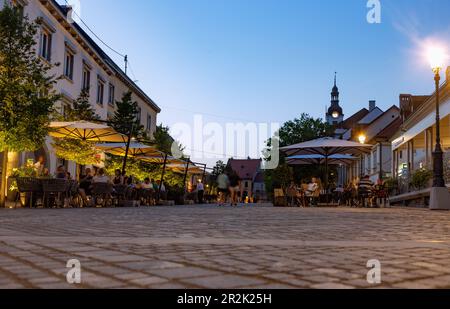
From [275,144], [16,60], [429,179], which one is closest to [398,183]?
[429,179]

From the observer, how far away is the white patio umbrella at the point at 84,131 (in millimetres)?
15492

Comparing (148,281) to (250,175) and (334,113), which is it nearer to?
(334,113)

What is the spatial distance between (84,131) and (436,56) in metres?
Answer: 11.6

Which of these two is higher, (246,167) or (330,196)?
(246,167)

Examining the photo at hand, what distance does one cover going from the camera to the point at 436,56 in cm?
1623

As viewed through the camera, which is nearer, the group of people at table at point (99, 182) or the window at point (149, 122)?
the group of people at table at point (99, 182)

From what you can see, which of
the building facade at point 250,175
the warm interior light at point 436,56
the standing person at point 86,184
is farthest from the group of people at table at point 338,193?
the building facade at point 250,175

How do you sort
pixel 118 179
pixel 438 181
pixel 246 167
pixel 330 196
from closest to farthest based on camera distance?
pixel 438 181 → pixel 118 179 → pixel 330 196 → pixel 246 167

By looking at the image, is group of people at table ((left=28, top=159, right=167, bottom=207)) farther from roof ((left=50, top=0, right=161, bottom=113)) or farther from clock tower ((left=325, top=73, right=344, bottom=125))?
clock tower ((left=325, top=73, right=344, bottom=125))

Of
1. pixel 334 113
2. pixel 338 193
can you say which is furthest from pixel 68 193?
pixel 334 113

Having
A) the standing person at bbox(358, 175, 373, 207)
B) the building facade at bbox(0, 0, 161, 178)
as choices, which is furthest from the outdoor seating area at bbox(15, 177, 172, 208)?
the standing person at bbox(358, 175, 373, 207)

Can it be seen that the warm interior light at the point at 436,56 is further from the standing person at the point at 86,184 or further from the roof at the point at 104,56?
the roof at the point at 104,56

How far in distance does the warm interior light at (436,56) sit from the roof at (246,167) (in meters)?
114
